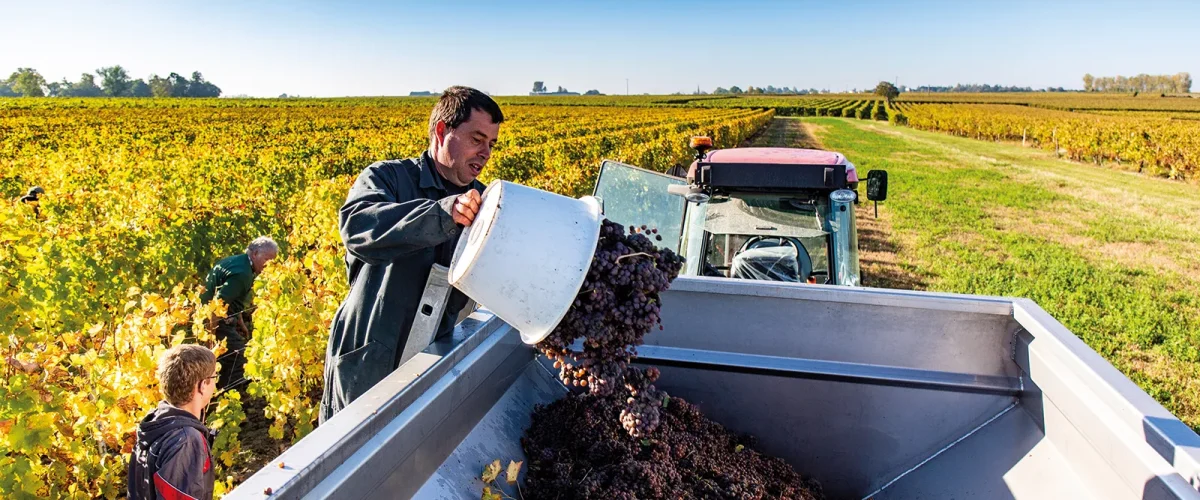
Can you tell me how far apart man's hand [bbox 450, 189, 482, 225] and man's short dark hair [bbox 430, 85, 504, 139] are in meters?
0.55

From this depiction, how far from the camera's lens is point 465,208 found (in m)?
1.65

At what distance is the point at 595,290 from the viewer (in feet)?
5.78

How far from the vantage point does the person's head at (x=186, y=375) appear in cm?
243

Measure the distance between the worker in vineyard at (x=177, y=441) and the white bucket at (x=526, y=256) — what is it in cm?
138

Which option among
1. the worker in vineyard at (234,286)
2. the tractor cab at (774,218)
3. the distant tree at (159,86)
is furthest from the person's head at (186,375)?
the distant tree at (159,86)

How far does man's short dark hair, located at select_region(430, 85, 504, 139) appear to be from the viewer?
2.12 meters

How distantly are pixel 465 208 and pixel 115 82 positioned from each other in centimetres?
15842

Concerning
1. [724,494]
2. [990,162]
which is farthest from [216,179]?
[990,162]

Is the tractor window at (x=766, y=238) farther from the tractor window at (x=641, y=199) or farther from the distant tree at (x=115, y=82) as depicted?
the distant tree at (x=115, y=82)

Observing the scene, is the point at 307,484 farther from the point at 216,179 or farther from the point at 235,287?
the point at 216,179

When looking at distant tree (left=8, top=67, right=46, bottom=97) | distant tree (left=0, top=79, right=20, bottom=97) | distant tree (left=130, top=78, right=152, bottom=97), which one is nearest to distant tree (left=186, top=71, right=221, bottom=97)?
distant tree (left=130, top=78, right=152, bottom=97)

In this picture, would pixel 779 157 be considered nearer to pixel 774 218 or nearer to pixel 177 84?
pixel 774 218

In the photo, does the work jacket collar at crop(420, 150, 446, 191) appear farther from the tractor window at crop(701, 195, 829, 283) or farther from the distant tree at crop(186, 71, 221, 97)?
the distant tree at crop(186, 71, 221, 97)

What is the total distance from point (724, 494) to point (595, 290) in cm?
74
